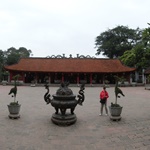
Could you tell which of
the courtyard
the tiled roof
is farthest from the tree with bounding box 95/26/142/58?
the courtyard

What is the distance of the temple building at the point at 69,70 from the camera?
31234mm

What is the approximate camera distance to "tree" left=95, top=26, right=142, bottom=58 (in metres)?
48.5

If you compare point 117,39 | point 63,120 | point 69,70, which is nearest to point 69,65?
point 69,70

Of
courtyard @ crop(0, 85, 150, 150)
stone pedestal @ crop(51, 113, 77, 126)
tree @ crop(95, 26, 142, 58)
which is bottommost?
courtyard @ crop(0, 85, 150, 150)

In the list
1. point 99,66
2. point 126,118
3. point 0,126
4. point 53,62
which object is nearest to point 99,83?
point 99,66

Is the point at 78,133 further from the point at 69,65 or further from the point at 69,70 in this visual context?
the point at 69,65

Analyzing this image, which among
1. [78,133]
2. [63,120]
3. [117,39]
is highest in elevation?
[117,39]

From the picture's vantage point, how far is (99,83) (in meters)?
33.6

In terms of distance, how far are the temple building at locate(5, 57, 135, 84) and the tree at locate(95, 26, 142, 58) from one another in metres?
14.6

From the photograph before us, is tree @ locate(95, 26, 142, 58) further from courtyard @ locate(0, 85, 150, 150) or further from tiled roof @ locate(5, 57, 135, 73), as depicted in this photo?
courtyard @ locate(0, 85, 150, 150)

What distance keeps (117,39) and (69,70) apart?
23.5 m

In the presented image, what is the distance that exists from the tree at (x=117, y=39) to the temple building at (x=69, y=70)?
47.8 feet

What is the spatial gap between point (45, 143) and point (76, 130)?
1.66 metres

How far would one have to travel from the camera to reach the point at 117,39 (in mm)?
49656
